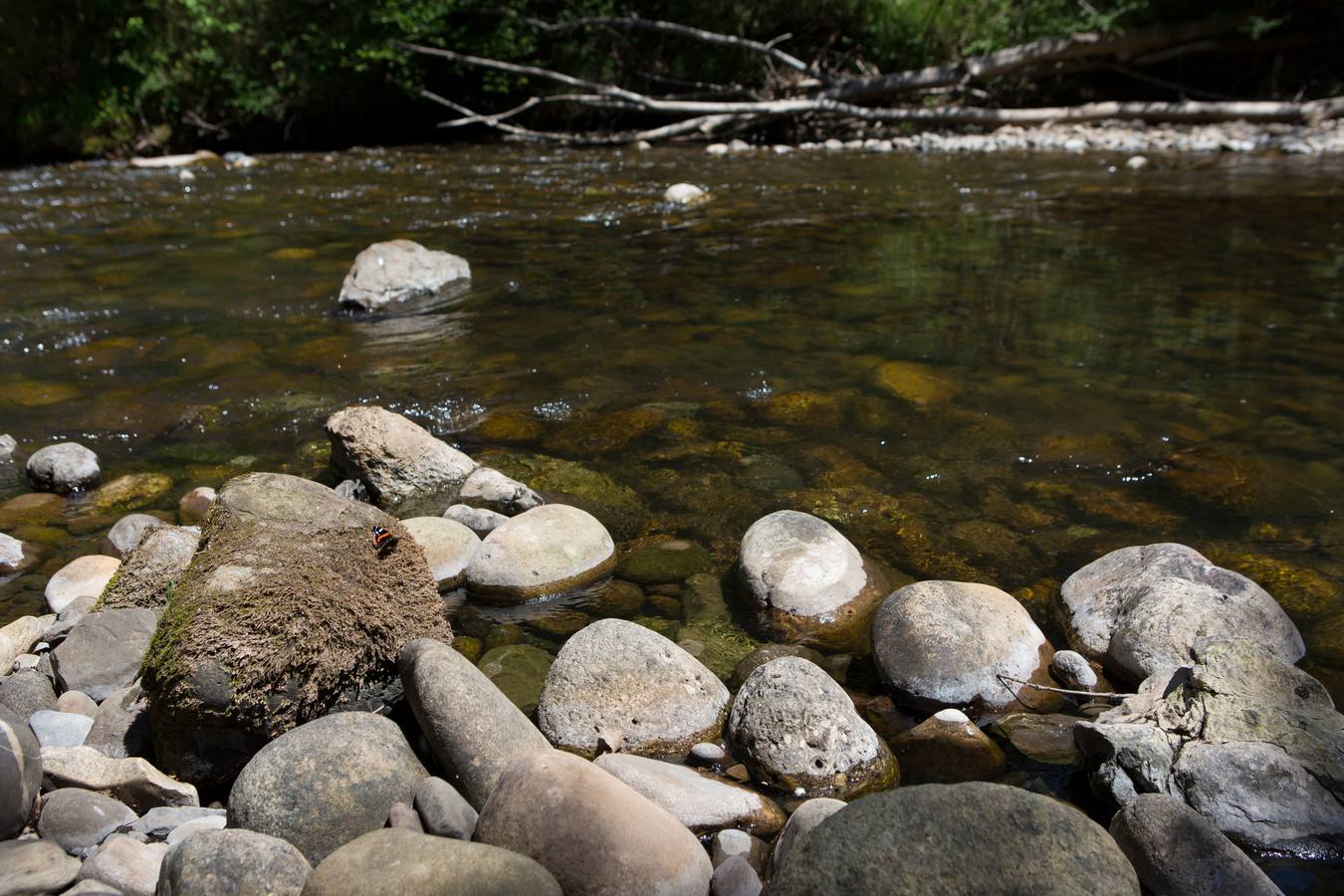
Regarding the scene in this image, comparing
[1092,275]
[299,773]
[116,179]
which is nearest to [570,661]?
[299,773]

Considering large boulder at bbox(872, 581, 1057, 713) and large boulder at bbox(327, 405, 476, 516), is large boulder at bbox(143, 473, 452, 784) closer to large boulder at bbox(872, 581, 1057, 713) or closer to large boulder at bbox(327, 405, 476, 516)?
large boulder at bbox(327, 405, 476, 516)

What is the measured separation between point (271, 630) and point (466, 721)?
55 cm

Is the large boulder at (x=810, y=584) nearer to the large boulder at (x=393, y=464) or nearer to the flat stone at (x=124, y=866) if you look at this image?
the large boulder at (x=393, y=464)

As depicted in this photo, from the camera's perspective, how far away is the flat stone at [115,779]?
7.42 ft

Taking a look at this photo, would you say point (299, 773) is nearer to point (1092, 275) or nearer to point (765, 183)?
point (1092, 275)

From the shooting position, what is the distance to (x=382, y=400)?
4910mm

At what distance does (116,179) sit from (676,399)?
435 inches

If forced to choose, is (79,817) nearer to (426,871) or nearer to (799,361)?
(426,871)

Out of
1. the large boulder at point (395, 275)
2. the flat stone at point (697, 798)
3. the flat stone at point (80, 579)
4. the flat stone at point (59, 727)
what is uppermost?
the large boulder at point (395, 275)

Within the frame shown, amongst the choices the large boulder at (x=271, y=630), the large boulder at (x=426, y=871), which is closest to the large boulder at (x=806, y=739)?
the large boulder at (x=426, y=871)

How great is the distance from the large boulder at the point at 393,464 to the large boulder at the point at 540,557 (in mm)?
530

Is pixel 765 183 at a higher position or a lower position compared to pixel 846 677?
higher

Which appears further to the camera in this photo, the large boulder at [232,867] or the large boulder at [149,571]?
the large boulder at [149,571]

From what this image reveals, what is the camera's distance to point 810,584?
3182mm
